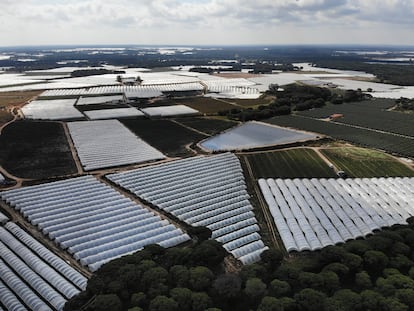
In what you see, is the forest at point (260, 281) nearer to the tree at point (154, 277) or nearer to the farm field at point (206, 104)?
the tree at point (154, 277)

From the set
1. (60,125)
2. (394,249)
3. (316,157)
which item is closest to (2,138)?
(60,125)

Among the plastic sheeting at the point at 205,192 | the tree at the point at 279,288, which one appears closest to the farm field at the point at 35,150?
the plastic sheeting at the point at 205,192

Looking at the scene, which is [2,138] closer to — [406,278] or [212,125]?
[212,125]

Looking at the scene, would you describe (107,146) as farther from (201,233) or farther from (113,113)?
(201,233)

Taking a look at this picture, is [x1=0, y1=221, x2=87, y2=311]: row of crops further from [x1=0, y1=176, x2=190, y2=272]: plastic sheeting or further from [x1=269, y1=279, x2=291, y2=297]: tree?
[x1=269, y1=279, x2=291, y2=297]: tree

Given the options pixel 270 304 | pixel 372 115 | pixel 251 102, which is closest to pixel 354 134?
pixel 372 115

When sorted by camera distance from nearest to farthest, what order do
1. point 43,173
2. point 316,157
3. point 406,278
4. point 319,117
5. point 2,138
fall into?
point 406,278
point 43,173
point 316,157
point 2,138
point 319,117

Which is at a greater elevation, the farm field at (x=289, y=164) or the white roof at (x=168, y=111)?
the white roof at (x=168, y=111)
